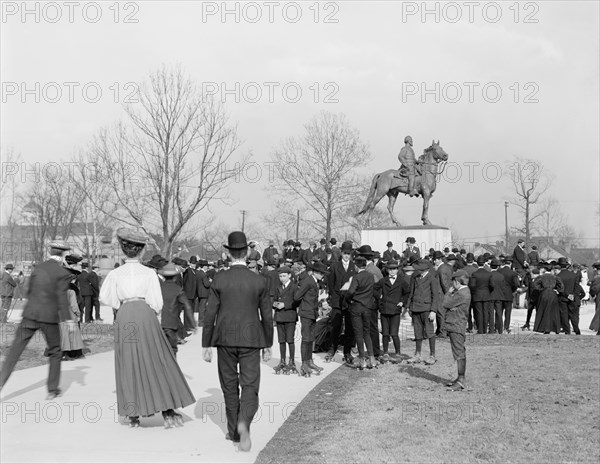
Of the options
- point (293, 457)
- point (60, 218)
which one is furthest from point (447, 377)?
point (60, 218)

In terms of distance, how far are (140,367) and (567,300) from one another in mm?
13628

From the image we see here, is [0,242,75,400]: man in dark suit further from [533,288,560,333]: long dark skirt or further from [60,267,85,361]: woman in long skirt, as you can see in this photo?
[533,288,560,333]: long dark skirt

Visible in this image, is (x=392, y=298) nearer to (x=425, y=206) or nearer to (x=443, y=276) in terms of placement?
(x=443, y=276)

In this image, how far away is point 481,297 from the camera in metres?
17.3

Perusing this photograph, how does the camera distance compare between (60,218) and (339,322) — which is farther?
(60,218)

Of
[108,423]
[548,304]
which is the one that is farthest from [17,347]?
[548,304]

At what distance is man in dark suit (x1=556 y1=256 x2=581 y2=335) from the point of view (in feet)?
59.0

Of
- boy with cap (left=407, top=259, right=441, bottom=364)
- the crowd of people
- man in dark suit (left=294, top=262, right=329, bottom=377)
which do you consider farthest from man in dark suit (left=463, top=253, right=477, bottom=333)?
man in dark suit (left=294, top=262, right=329, bottom=377)

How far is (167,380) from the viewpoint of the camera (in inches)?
288

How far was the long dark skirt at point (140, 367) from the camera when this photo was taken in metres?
7.18

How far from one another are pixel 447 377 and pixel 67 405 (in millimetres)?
6059

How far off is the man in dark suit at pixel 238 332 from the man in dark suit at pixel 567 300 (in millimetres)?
12878

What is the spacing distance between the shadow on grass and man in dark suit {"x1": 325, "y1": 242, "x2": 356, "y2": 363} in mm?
1065

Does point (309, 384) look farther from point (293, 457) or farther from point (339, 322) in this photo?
point (293, 457)
